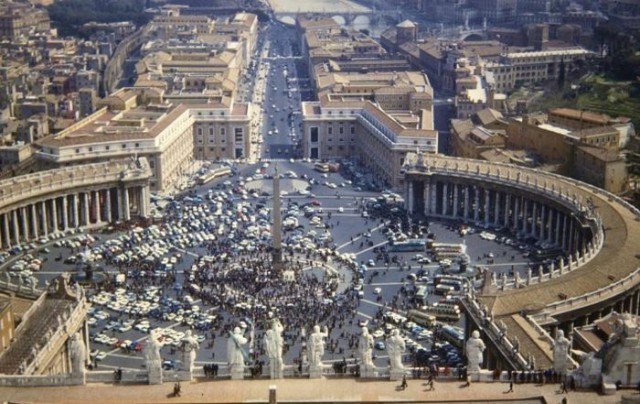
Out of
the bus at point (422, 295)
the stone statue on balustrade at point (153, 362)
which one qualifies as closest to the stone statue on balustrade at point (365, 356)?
the stone statue on balustrade at point (153, 362)

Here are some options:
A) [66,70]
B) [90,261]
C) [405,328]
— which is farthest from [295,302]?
[66,70]

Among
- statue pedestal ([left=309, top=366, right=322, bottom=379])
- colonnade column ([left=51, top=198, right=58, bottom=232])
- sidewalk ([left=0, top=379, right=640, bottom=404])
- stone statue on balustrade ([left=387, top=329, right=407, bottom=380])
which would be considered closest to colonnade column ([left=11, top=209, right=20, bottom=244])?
colonnade column ([left=51, top=198, right=58, bottom=232])

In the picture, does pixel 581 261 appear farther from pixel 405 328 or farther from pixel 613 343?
pixel 613 343

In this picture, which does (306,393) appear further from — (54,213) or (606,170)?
(606,170)

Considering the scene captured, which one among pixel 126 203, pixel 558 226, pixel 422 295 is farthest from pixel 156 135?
pixel 558 226

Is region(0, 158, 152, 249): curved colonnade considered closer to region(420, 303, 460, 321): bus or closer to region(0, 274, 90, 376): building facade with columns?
region(0, 274, 90, 376): building facade with columns

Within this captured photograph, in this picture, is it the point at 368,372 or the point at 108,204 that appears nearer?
the point at 368,372
